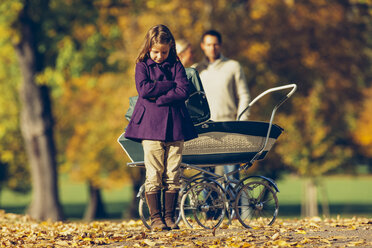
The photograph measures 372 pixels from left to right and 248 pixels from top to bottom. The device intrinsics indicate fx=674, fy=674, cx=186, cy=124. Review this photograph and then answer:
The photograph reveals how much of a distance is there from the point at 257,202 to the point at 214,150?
2.42ft

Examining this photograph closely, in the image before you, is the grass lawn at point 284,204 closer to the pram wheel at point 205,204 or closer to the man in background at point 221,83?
the man in background at point 221,83

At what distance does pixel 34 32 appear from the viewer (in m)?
16.6

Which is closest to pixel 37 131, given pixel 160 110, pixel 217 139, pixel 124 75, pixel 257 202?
pixel 124 75

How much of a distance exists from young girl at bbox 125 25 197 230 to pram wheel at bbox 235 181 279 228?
0.78m

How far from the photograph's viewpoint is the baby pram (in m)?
6.29

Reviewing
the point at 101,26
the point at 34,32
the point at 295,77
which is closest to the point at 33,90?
the point at 34,32

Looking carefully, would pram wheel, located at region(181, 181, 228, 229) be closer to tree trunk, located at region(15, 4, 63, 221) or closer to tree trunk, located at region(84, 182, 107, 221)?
tree trunk, located at region(15, 4, 63, 221)

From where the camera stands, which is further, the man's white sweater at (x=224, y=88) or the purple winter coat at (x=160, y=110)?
the man's white sweater at (x=224, y=88)

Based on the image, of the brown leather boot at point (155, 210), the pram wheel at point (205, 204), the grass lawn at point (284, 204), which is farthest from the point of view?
the grass lawn at point (284, 204)

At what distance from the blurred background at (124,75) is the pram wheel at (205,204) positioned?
390 inches

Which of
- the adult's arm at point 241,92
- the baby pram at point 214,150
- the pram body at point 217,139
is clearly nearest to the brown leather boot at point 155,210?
the baby pram at point 214,150

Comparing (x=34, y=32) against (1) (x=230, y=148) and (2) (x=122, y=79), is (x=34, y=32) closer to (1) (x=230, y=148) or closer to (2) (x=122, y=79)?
(2) (x=122, y=79)

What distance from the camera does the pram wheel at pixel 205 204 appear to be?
641cm

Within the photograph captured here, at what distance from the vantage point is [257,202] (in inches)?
263
